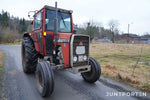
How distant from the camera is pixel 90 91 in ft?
10.8

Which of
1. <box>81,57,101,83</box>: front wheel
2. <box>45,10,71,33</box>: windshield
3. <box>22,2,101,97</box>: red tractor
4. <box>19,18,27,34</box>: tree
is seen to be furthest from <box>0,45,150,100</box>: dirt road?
<box>19,18,27,34</box>: tree

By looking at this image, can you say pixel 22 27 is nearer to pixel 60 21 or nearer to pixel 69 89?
pixel 60 21

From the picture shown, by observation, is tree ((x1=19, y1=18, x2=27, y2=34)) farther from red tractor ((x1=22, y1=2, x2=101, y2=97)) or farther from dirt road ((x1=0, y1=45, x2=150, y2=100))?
dirt road ((x1=0, y1=45, x2=150, y2=100))

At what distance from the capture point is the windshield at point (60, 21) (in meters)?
3.82

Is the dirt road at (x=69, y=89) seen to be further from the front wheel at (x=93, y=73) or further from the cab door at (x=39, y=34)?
the cab door at (x=39, y=34)

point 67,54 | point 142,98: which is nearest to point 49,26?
point 67,54

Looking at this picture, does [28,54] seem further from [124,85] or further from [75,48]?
[124,85]

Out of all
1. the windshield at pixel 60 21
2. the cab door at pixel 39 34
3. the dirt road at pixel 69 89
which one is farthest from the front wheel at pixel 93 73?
the cab door at pixel 39 34

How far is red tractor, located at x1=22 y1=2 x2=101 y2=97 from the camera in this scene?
300 centimetres

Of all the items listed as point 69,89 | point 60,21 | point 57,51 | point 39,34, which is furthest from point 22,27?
point 69,89

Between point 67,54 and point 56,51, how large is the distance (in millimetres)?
685

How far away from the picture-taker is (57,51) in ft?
12.4

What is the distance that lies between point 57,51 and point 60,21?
1.08 m

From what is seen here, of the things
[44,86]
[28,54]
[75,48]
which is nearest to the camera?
[44,86]
